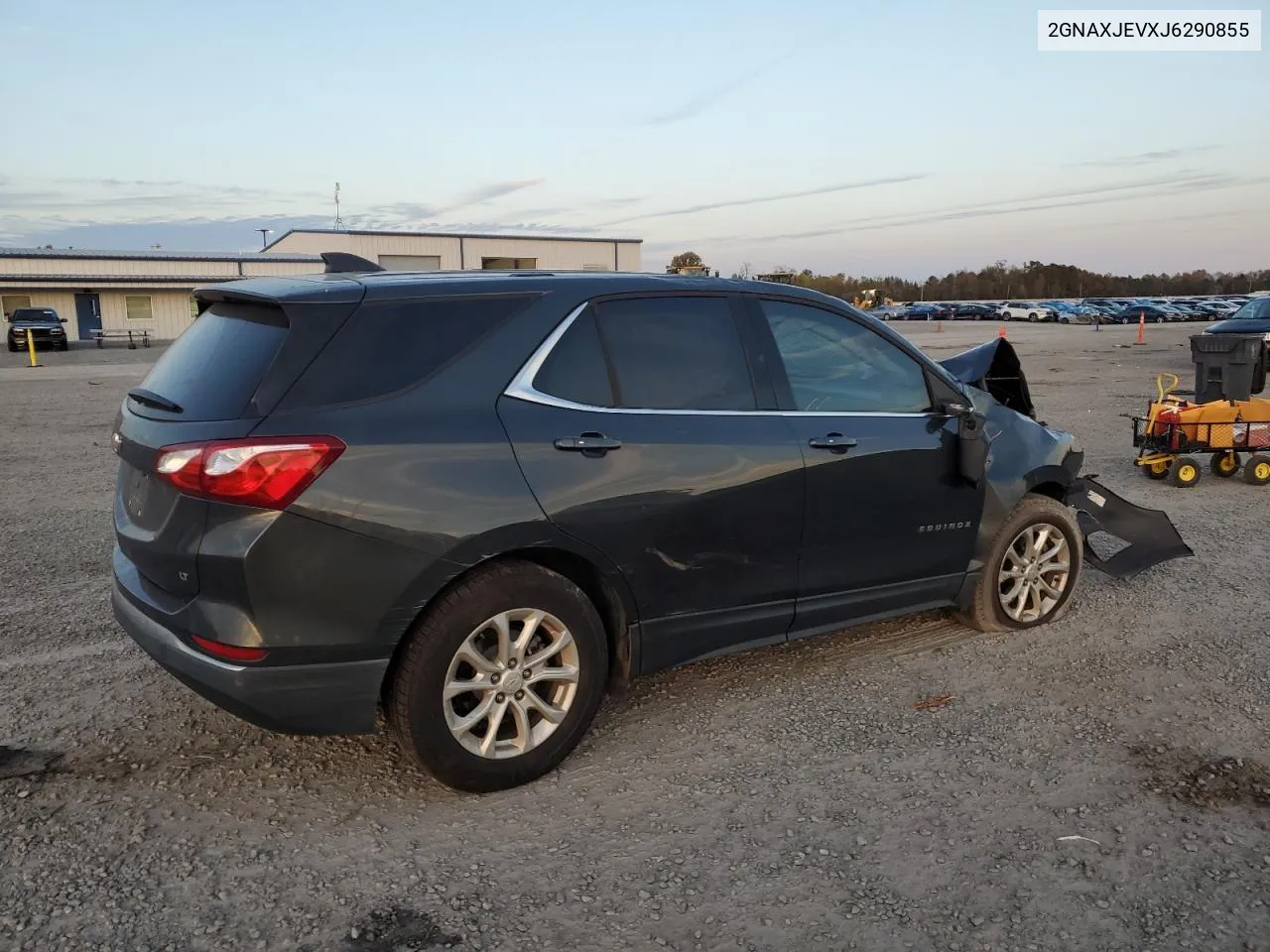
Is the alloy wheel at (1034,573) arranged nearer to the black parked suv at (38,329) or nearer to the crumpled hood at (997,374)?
the crumpled hood at (997,374)

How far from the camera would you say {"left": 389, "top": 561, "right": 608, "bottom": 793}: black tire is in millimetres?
3334

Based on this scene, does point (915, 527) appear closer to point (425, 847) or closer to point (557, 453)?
point (557, 453)

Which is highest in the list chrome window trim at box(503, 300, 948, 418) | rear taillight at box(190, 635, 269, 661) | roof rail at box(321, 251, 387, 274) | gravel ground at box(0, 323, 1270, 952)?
roof rail at box(321, 251, 387, 274)

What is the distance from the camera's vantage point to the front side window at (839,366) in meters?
4.32

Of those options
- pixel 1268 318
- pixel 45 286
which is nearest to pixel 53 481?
pixel 1268 318

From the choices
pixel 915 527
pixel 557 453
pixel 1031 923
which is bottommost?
pixel 1031 923

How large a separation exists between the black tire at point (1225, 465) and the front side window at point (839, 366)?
635cm

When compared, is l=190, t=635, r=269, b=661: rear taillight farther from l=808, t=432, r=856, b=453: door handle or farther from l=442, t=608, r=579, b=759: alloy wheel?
l=808, t=432, r=856, b=453: door handle

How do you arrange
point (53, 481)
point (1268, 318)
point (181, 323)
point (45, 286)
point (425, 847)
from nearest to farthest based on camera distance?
point (425, 847), point (53, 481), point (1268, 318), point (45, 286), point (181, 323)

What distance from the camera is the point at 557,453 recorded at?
139 inches

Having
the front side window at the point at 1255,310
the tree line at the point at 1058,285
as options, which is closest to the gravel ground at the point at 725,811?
the front side window at the point at 1255,310

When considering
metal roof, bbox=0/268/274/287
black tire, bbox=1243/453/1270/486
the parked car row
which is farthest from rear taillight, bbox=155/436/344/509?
the parked car row

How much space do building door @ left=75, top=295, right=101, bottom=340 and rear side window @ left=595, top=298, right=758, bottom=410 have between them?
56556 millimetres

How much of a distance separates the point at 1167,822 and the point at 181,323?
5950cm
